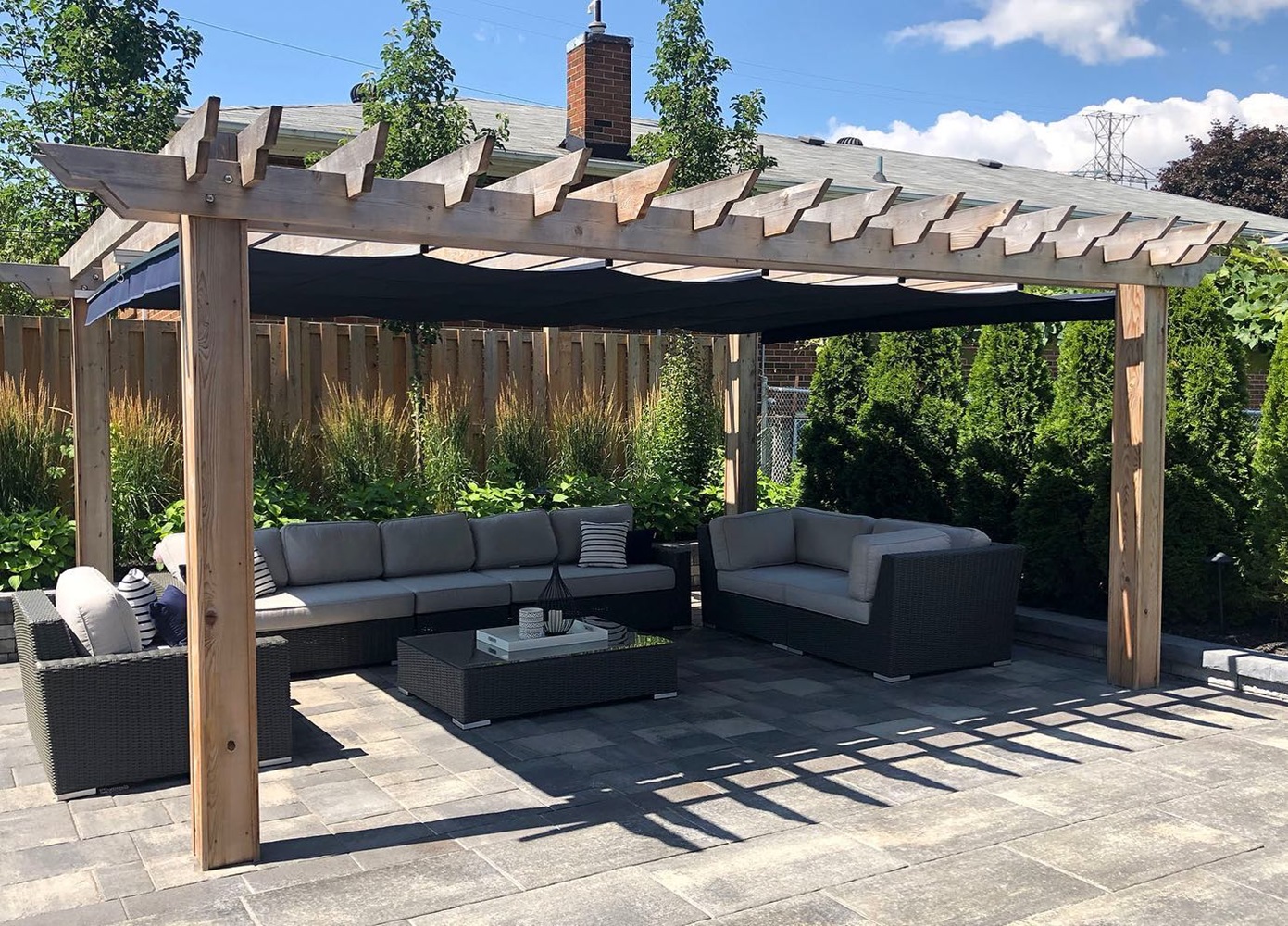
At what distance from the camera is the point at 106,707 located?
4.86 meters

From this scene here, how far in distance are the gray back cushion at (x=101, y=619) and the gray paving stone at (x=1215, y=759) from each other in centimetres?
426

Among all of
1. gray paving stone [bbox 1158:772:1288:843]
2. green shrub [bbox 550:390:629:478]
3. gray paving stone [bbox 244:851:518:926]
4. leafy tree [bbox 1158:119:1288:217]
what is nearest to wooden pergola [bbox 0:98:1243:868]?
gray paving stone [bbox 244:851:518:926]

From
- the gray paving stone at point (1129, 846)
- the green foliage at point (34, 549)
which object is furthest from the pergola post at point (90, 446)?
the gray paving stone at point (1129, 846)

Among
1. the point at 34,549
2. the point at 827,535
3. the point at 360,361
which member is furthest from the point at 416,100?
the point at 827,535

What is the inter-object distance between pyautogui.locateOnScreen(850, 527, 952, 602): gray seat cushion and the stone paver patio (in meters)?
0.65

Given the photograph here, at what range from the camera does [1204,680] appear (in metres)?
6.61

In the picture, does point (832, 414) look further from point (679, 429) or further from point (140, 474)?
point (140, 474)

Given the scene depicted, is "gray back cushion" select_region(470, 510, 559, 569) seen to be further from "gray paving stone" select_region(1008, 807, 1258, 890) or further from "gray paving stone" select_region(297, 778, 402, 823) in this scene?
"gray paving stone" select_region(1008, 807, 1258, 890)

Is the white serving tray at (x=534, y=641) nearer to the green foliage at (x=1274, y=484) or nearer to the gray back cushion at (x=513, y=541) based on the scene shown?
the gray back cushion at (x=513, y=541)

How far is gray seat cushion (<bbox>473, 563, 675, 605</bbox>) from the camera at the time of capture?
24.1 feet

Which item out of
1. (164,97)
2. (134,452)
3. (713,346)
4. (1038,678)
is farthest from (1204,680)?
(164,97)

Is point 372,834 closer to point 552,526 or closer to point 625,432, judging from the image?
point 552,526

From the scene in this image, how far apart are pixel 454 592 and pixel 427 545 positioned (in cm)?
57

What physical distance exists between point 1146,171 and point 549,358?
101ft
